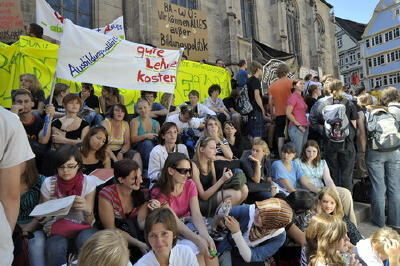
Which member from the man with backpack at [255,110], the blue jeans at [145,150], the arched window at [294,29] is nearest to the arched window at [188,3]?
the man with backpack at [255,110]

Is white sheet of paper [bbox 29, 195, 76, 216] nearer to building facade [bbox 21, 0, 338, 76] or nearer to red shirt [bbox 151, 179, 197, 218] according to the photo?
red shirt [bbox 151, 179, 197, 218]

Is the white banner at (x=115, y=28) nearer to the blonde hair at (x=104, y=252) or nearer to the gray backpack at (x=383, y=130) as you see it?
the gray backpack at (x=383, y=130)

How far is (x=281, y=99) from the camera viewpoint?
6562 millimetres

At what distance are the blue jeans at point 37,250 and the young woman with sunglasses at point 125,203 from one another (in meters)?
0.54

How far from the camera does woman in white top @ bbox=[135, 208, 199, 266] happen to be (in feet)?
8.45

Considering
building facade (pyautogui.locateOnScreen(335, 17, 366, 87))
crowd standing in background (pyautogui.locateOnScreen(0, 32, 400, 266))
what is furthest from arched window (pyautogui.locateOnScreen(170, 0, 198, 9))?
building facade (pyautogui.locateOnScreen(335, 17, 366, 87))

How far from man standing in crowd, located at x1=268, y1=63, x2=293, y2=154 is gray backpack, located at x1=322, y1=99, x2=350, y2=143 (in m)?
1.17

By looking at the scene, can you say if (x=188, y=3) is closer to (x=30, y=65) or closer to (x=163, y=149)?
(x=30, y=65)

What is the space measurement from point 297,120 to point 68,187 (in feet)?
14.7

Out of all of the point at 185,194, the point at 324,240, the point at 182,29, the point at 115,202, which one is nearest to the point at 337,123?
the point at 324,240

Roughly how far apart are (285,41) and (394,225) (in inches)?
648

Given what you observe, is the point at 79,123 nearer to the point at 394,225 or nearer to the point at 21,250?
the point at 21,250

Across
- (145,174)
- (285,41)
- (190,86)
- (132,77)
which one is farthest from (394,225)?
(285,41)

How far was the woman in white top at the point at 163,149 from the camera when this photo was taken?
4.16m
